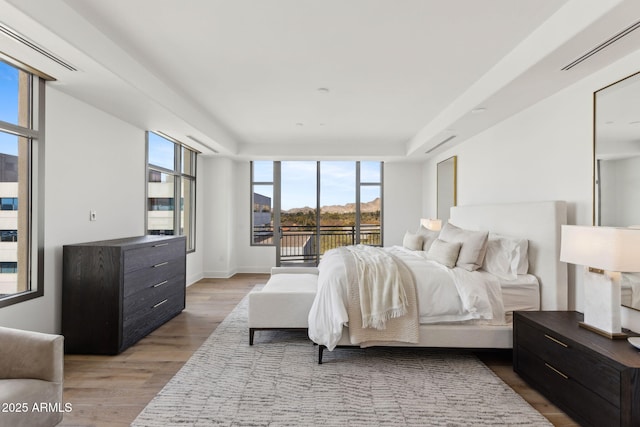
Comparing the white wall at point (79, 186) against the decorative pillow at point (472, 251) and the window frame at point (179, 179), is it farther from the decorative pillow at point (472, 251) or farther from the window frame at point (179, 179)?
the decorative pillow at point (472, 251)

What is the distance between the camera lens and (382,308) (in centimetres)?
272

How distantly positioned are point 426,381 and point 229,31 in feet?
9.75

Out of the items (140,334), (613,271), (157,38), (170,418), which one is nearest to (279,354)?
(170,418)

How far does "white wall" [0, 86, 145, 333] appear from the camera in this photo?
2.92m

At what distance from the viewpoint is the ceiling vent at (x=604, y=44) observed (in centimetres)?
191

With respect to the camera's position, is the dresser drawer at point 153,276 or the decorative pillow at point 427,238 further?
the decorative pillow at point 427,238

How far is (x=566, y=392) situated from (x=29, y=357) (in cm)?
298

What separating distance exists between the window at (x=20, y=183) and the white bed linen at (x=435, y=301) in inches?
93.7

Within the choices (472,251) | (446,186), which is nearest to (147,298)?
(472,251)

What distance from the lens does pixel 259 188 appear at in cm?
722

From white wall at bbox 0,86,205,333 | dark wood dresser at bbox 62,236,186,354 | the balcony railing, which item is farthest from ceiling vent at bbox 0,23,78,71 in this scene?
the balcony railing

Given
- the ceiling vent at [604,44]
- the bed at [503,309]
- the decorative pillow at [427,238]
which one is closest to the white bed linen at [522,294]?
the bed at [503,309]

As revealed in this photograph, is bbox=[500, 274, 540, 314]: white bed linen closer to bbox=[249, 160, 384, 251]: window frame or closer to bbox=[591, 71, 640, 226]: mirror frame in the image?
bbox=[591, 71, 640, 226]: mirror frame

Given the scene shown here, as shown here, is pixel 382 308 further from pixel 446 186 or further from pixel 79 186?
pixel 446 186
